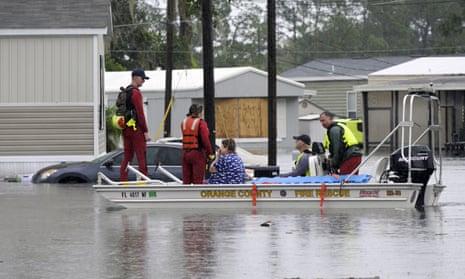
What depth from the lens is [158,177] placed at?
2239cm

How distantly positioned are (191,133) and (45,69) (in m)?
11.7

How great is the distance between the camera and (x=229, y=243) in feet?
40.4

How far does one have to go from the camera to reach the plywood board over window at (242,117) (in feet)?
166

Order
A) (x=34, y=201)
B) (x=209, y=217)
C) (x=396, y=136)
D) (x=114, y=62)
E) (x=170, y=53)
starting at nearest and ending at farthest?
1. (x=209, y=217)
2. (x=34, y=201)
3. (x=170, y=53)
4. (x=396, y=136)
5. (x=114, y=62)

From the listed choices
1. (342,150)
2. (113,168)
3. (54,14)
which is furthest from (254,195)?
(54,14)

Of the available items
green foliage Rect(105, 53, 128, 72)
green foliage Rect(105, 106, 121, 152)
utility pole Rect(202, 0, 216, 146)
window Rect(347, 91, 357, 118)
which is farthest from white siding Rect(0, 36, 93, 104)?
window Rect(347, 91, 357, 118)

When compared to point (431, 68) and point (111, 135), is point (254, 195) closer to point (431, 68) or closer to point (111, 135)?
point (111, 135)

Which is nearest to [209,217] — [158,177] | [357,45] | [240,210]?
[240,210]

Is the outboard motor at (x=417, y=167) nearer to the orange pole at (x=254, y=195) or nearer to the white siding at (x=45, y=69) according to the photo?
the orange pole at (x=254, y=195)

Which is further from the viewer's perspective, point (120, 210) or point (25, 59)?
point (25, 59)

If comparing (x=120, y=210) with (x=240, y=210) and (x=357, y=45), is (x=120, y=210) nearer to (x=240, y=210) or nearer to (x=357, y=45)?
(x=240, y=210)

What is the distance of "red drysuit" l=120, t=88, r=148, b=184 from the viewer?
17047 mm

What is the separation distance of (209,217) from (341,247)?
11.6ft

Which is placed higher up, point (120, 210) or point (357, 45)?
point (357, 45)
